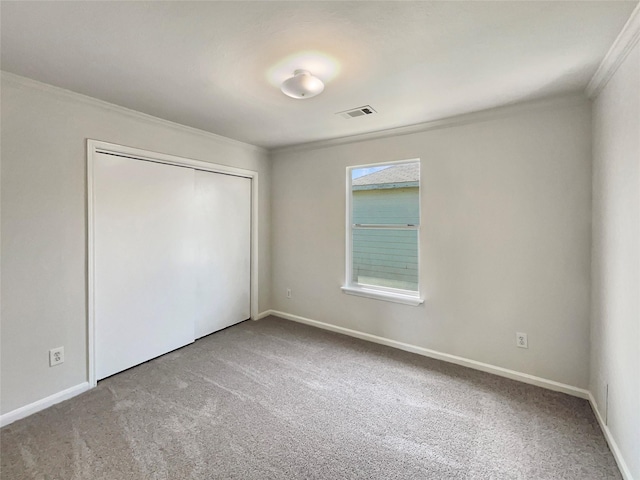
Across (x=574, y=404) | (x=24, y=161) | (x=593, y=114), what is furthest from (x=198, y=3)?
(x=574, y=404)

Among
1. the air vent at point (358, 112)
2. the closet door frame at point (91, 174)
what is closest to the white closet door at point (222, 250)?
the closet door frame at point (91, 174)

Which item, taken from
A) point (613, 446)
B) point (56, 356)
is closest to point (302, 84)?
point (56, 356)

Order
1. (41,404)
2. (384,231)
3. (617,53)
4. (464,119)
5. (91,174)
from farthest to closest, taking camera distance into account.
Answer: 1. (384,231)
2. (464,119)
3. (91,174)
4. (41,404)
5. (617,53)

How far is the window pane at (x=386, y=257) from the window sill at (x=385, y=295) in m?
0.10

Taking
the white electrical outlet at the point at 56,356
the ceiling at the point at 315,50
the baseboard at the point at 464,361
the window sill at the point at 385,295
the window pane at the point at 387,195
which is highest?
the ceiling at the point at 315,50

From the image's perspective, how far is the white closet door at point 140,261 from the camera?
8.18 feet

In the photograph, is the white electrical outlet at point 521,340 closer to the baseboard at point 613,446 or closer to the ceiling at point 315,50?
the baseboard at point 613,446

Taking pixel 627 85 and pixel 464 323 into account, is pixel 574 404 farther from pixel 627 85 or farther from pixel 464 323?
pixel 627 85

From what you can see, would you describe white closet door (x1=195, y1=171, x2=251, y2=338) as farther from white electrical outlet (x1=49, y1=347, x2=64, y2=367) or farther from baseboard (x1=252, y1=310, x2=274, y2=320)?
white electrical outlet (x1=49, y1=347, x2=64, y2=367)

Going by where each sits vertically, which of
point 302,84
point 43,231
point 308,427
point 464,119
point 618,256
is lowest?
point 308,427

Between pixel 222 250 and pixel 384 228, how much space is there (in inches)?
76.3

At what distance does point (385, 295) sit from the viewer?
322 centimetres

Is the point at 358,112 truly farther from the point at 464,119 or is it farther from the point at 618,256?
the point at 618,256

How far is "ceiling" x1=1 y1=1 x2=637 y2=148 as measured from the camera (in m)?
1.35
